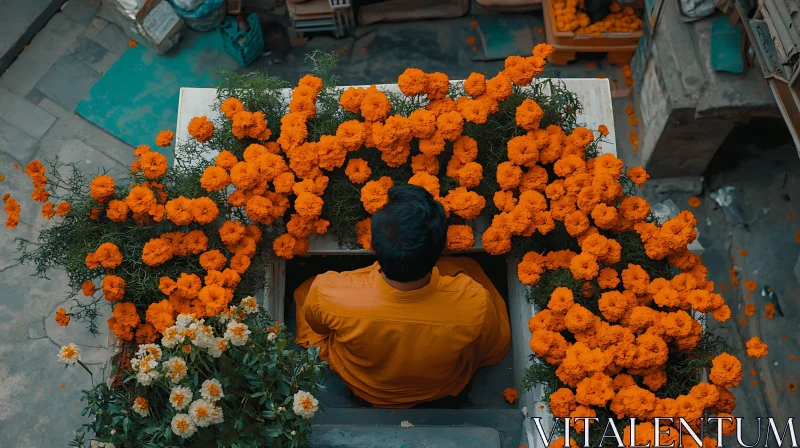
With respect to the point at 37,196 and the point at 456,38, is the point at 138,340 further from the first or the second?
the point at 456,38

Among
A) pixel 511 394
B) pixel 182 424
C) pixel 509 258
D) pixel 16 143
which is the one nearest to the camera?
pixel 182 424

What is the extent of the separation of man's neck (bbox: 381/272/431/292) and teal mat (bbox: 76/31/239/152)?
328cm

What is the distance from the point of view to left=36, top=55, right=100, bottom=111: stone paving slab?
18.0 feet

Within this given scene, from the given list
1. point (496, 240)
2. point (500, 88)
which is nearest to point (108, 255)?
point (496, 240)

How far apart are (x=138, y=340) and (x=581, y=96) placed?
2388 mm

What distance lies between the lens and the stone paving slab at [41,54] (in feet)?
18.2

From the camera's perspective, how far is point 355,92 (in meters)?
3.19

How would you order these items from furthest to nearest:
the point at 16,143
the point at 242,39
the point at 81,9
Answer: the point at 81,9, the point at 242,39, the point at 16,143

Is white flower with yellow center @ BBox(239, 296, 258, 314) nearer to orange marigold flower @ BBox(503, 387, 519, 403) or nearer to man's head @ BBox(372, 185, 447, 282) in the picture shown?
man's head @ BBox(372, 185, 447, 282)

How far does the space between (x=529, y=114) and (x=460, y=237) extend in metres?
0.60

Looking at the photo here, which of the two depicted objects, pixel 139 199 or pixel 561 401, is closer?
pixel 561 401

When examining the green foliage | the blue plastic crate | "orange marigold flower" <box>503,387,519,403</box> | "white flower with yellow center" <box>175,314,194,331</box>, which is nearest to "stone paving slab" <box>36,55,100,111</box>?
the blue plastic crate

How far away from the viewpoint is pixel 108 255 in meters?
2.97

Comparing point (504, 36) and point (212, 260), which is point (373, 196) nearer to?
point (212, 260)
